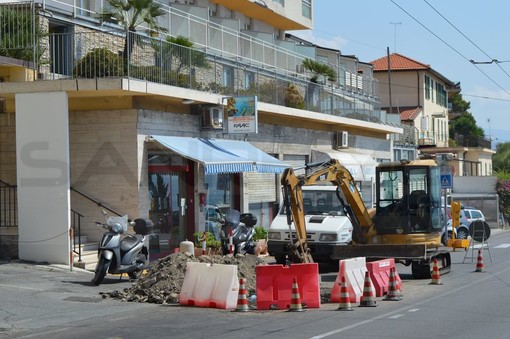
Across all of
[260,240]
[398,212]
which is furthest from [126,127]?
[398,212]

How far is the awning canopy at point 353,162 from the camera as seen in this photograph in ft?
120

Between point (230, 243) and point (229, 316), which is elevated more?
point (230, 243)

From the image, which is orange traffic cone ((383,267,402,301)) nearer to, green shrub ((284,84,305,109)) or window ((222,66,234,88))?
window ((222,66,234,88))

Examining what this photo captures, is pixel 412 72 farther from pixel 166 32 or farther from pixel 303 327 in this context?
pixel 303 327

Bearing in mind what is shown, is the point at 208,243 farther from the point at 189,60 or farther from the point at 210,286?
the point at 210,286

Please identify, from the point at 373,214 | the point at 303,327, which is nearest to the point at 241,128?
the point at 373,214

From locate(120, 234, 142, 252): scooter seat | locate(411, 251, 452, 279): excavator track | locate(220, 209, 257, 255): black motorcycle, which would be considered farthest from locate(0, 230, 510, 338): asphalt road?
locate(220, 209, 257, 255): black motorcycle

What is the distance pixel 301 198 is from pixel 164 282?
12.5 ft

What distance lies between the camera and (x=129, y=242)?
1973 cm

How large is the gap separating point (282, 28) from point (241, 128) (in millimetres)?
19236

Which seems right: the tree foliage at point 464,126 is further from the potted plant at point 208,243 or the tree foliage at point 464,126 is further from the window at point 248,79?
the potted plant at point 208,243

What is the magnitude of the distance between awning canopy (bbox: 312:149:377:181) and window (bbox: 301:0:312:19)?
9061 mm

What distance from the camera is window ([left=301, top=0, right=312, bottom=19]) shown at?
45.9m

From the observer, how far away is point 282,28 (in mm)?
45500
